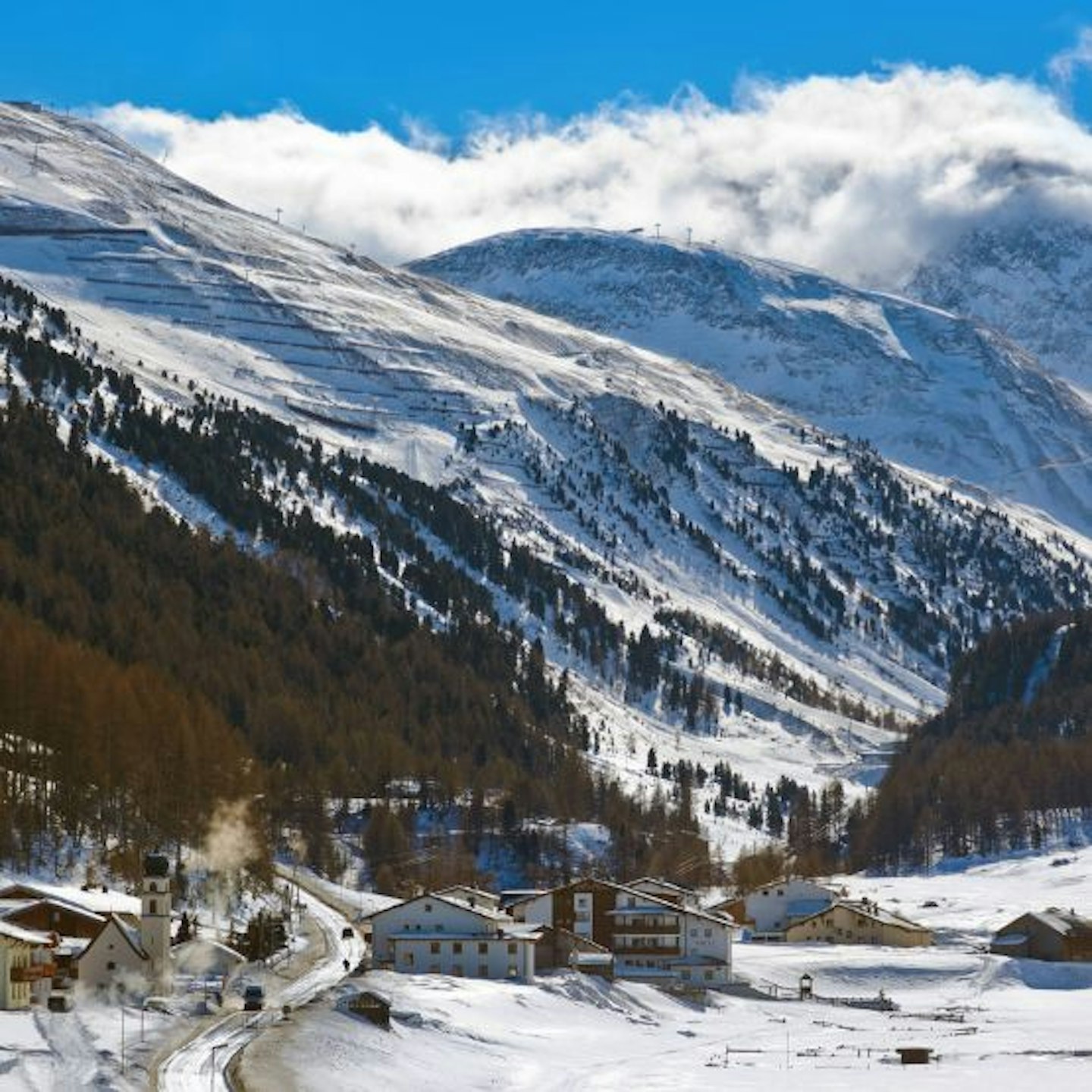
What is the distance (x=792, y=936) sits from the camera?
185500mm

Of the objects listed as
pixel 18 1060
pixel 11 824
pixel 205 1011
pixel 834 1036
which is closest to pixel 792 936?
pixel 834 1036

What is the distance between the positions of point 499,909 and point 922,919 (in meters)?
47.1

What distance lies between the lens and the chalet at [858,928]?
17875 cm

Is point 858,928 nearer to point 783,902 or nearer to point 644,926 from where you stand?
point 783,902

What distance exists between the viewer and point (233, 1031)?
345ft

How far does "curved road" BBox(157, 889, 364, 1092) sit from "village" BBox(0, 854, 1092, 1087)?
0.44 meters

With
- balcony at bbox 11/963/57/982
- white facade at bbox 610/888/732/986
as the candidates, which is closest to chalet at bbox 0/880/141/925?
balcony at bbox 11/963/57/982

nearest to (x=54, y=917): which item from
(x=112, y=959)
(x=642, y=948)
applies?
(x=112, y=959)

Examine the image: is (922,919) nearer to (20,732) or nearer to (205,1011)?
(20,732)

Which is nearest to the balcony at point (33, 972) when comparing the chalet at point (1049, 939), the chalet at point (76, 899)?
the chalet at point (76, 899)

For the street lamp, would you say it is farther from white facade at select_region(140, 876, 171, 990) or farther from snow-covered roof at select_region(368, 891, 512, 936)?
snow-covered roof at select_region(368, 891, 512, 936)

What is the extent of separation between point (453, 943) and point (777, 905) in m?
57.3

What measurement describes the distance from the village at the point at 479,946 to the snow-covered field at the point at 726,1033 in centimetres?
87

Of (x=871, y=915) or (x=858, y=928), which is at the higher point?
(x=871, y=915)
